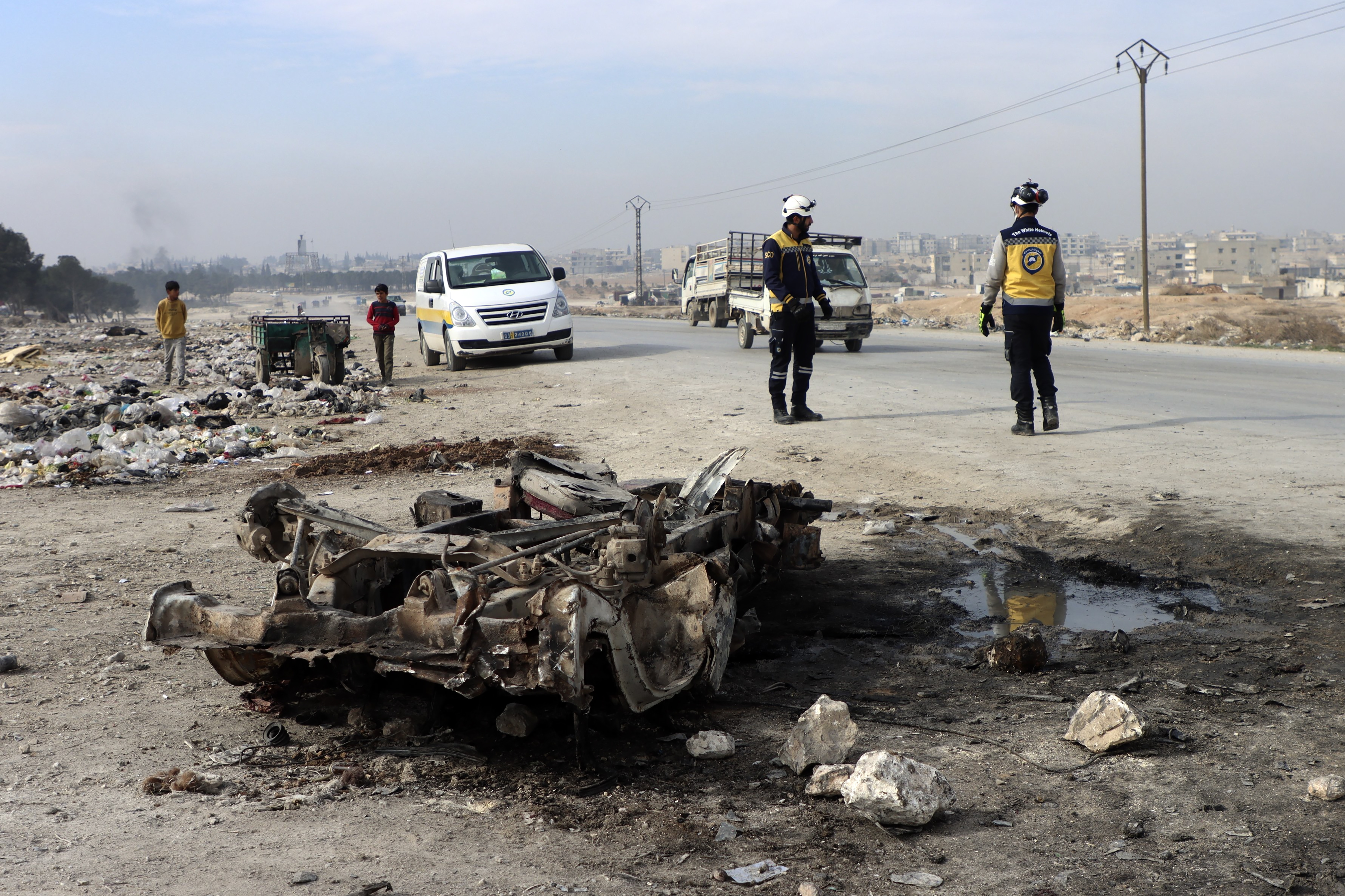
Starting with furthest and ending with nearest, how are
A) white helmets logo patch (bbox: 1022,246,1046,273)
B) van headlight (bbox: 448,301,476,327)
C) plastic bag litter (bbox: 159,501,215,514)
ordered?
van headlight (bbox: 448,301,476,327)
white helmets logo patch (bbox: 1022,246,1046,273)
plastic bag litter (bbox: 159,501,215,514)

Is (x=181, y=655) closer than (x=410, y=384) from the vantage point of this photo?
Yes

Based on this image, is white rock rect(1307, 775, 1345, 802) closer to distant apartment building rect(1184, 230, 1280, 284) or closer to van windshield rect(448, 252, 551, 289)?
Result: van windshield rect(448, 252, 551, 289)

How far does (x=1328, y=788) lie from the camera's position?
3021mm

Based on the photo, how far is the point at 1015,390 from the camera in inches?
383

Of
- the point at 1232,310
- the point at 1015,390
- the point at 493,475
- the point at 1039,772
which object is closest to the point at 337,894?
the point at 1039,772

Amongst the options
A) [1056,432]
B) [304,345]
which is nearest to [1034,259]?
[1056,432]

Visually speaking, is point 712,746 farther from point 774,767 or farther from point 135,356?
point 135,356

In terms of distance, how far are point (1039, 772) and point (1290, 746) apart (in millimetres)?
849

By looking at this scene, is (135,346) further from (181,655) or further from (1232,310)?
→ (1232,310)

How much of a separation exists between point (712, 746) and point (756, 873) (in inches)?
31.8

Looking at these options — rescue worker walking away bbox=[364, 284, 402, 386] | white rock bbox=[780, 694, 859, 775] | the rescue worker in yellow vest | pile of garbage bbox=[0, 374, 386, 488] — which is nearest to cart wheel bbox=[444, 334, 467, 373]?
rescue worker walking away bbox=[364, 284, 402, 386]

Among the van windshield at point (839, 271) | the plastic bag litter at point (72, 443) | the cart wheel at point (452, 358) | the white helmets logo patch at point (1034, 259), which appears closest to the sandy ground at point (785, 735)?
the white helmets logo patch at point (1034, 259)

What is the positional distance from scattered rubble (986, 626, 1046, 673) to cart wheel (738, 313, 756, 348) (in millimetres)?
17447

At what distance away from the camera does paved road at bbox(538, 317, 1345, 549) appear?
7301mm
